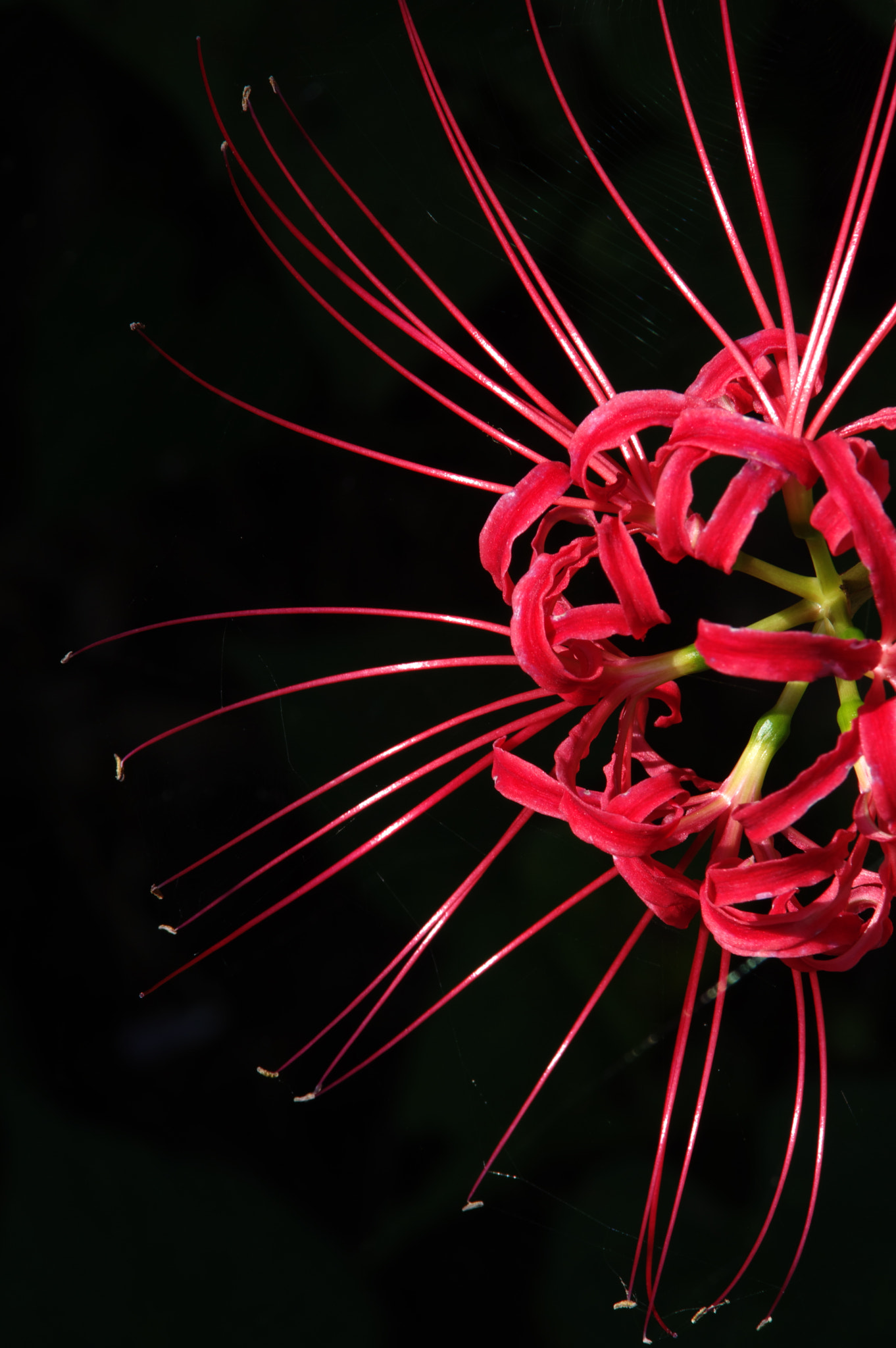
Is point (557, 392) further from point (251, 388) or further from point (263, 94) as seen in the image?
point (263, 94)

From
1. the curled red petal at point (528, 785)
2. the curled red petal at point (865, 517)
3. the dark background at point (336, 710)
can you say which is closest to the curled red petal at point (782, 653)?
the curled red petal at point (865, 517)

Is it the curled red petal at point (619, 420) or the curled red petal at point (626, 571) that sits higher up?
the curled red petal at point (619, 420)

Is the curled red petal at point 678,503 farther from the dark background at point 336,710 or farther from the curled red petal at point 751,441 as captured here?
the dark background at point 336,710

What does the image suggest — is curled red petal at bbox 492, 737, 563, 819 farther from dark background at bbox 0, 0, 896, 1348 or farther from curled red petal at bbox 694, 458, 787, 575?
dark background at bbox 0, 0, 896, 1348

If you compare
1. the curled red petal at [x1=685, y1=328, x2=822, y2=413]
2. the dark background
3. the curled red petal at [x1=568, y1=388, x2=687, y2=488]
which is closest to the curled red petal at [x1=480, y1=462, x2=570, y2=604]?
the curled red petal at [x1=568, y1=388, x2=687, y2=488]

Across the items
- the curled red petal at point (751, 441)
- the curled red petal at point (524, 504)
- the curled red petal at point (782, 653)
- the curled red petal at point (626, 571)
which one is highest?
the curled red petal at point (524, 504)

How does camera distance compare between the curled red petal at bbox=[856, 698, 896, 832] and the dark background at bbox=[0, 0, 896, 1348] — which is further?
the dark background at bbox=[0, 0, 896, 1348]
